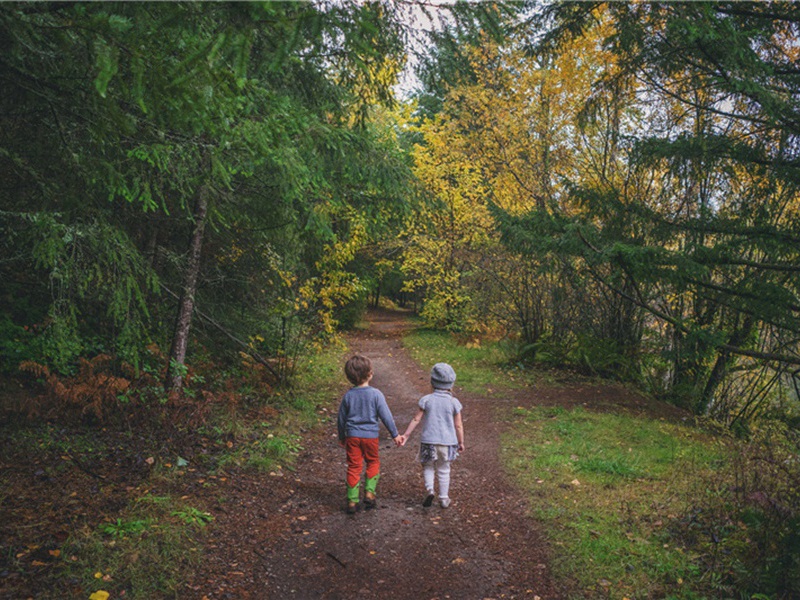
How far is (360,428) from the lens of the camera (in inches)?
216

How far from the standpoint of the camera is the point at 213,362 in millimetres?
9570

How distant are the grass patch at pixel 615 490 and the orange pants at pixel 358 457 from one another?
1717 millimetres

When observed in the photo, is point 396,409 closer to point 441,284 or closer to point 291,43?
point 291,43

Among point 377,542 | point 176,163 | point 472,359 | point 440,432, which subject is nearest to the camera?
point 377,542

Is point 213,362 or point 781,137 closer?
point 781,137

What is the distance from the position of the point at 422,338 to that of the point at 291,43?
18.5 metres

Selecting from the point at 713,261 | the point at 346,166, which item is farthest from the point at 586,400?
the point at 346,166

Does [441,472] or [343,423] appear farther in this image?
[441,472]

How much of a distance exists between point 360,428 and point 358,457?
0.96ft

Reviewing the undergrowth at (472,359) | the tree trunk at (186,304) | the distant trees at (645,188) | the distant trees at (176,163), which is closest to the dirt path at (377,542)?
the distant trees at (176,163)

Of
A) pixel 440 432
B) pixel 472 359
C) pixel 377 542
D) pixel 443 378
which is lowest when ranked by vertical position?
pixel 472 359

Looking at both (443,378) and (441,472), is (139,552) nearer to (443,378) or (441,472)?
(441,472)

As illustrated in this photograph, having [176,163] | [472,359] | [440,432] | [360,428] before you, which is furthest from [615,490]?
[472,359]

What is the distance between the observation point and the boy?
215 inches
